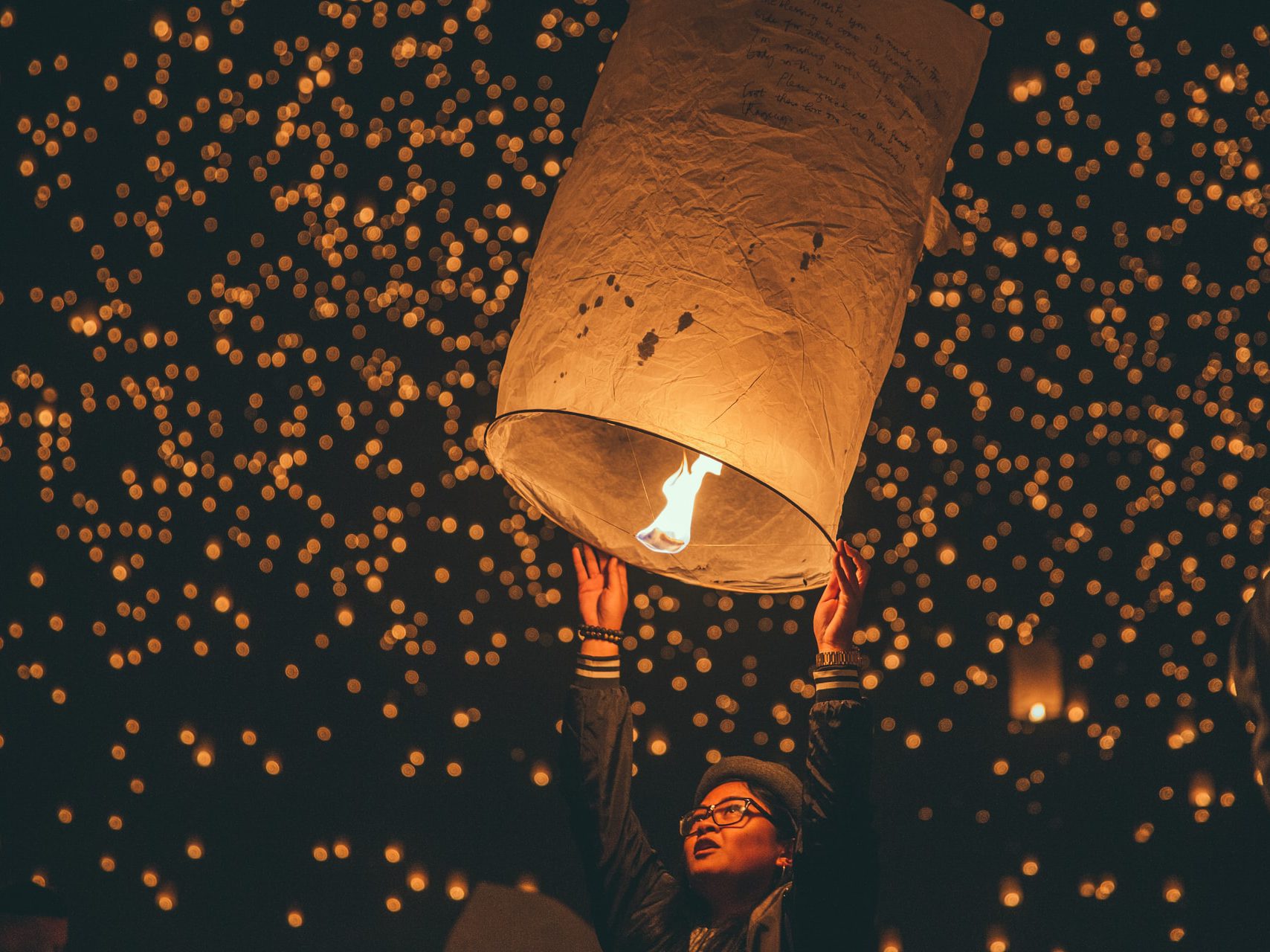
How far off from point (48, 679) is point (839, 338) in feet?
4.91

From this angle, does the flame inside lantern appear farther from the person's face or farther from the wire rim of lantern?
the person's face

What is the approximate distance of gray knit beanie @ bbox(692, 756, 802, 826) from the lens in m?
1.16

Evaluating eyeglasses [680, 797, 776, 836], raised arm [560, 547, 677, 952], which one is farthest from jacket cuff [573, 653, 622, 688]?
eyeglasses [680, 797, 776, 836]

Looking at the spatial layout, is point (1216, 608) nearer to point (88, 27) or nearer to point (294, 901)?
point (294, 901)

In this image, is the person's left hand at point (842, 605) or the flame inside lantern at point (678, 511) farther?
the person's left hand at point (842, 605)

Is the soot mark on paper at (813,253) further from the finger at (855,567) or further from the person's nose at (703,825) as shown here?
the person's nose at (703,825)

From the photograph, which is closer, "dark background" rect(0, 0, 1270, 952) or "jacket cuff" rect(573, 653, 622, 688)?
"jacket cuff" rect(573, 653, 622, 688)

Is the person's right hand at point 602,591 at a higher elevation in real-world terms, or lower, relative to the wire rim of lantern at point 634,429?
lower

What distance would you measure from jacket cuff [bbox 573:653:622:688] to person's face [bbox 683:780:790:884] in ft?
0.69

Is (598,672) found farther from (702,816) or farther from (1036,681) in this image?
(1036,681)

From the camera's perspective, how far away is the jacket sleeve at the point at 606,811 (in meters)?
1.10

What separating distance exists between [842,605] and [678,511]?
0.87 feet

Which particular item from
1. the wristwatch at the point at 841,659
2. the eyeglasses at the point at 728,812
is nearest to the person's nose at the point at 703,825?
the eyeglasses at the point at 728,812

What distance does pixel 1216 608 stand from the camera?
1396 millimetres
